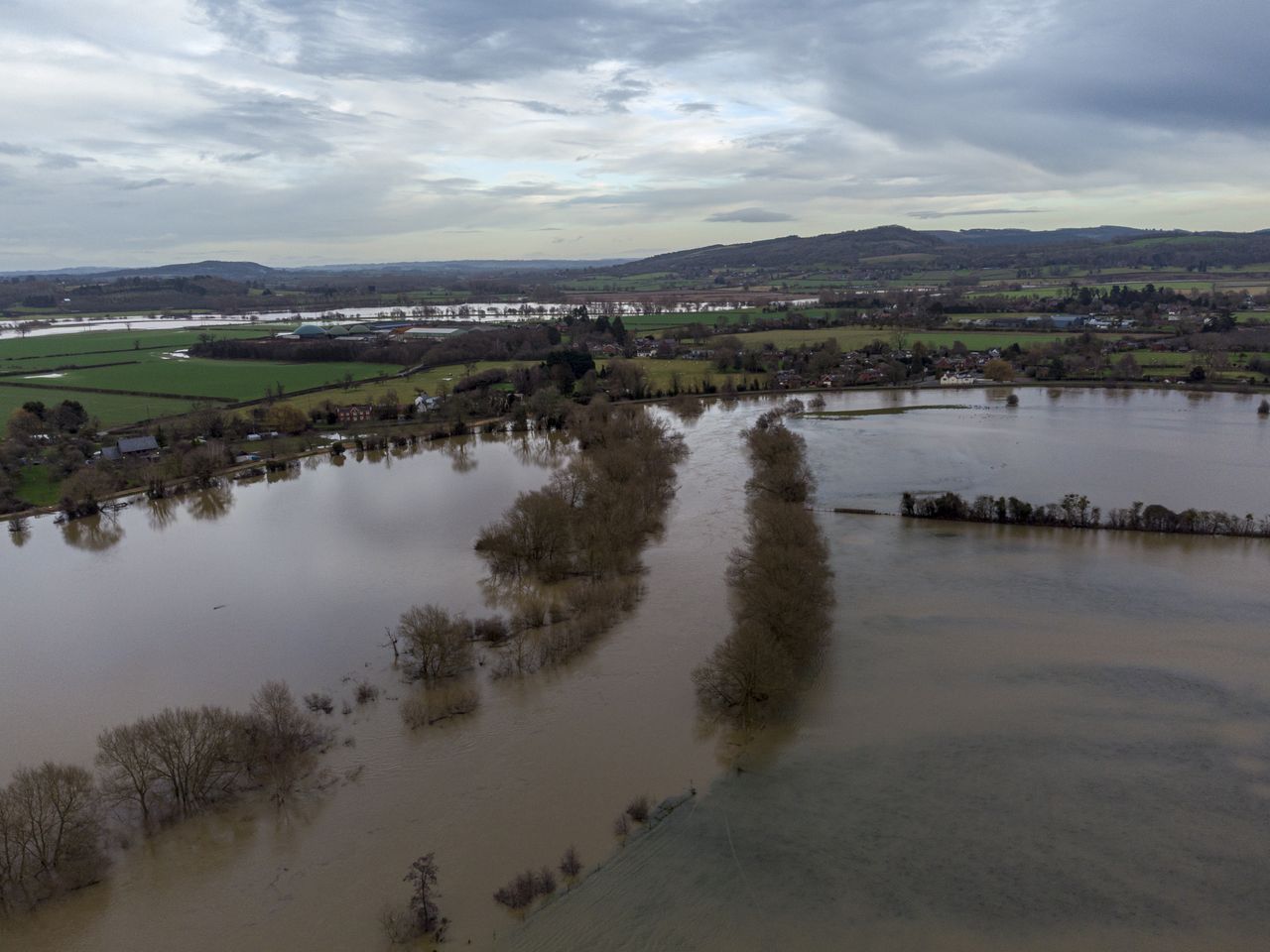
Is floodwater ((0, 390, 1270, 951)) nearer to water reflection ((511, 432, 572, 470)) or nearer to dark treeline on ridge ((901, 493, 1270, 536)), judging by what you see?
dark treeline on ridge ((901, 493, 1270, 536))

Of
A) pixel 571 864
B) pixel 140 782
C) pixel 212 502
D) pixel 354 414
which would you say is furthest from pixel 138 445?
pixel 571 864

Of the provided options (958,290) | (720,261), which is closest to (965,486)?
(958,290)

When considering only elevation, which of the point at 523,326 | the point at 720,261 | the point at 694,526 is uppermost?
the point at 720,261

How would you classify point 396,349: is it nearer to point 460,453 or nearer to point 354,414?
point 354,414

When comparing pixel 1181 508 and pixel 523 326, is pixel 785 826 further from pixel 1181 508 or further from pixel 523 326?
pixel 523 326

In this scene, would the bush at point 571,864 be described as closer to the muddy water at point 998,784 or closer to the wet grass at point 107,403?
the muddy water at point 998,784

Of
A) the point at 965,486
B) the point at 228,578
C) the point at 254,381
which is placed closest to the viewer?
the point at 228,578

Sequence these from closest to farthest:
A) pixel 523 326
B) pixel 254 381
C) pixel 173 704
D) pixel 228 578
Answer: pixel 173 704
pixel 228 578
pixel 254 381
pixel 523 326

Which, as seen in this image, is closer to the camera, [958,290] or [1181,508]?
[1181,508]
